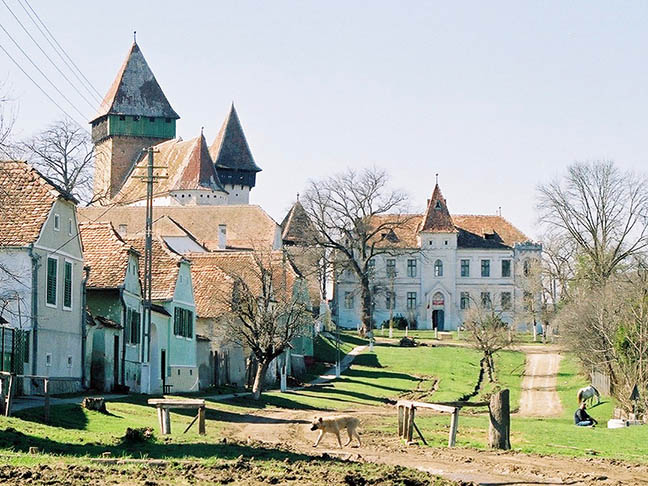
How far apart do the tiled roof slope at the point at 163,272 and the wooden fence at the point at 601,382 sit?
19920 mm

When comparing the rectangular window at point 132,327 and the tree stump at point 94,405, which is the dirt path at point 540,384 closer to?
the rectangular window at point 132,327

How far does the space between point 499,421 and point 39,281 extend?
15.0 metres

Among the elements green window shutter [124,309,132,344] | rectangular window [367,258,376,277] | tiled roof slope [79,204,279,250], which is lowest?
green window shutter [124,309,132,344]

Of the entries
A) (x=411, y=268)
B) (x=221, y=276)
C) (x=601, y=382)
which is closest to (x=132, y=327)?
(x=221, y=276)

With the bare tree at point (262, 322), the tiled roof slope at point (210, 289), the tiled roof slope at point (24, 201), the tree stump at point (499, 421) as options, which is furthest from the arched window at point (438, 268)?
the tree stump at point (499, 421)

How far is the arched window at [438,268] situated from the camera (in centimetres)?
11831

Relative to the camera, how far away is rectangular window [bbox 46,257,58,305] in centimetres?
3666

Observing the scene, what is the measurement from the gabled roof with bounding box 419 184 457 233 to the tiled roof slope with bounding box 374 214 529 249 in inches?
51.4

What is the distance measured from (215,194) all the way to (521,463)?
97337 millimetres

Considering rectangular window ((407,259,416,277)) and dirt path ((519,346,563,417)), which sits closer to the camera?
dirt path ((519,346,563,417))

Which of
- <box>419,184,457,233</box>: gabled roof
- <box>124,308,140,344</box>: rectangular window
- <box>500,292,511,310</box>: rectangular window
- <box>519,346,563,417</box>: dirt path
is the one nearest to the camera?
<box>124,308,140,344</box>: rectangular window

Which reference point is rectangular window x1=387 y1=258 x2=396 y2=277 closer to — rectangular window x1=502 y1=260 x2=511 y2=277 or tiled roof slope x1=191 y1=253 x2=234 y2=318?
rectangular window x1=502 y1=260 x2=511 y2=277

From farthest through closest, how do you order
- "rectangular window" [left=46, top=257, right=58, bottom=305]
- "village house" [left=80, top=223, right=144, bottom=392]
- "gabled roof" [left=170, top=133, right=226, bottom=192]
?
"gabled roof" [left=170, top=133, right=226, bottom=192] → "village house" [left=80, top=223, right=144, bottom=392] → "rectangular window" [left=46, top=257, right=58, bottom=305]

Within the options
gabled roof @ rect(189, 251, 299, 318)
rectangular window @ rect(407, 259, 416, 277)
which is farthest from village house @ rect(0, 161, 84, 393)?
rectangular window @ rect(407, 259, 416, 277)
